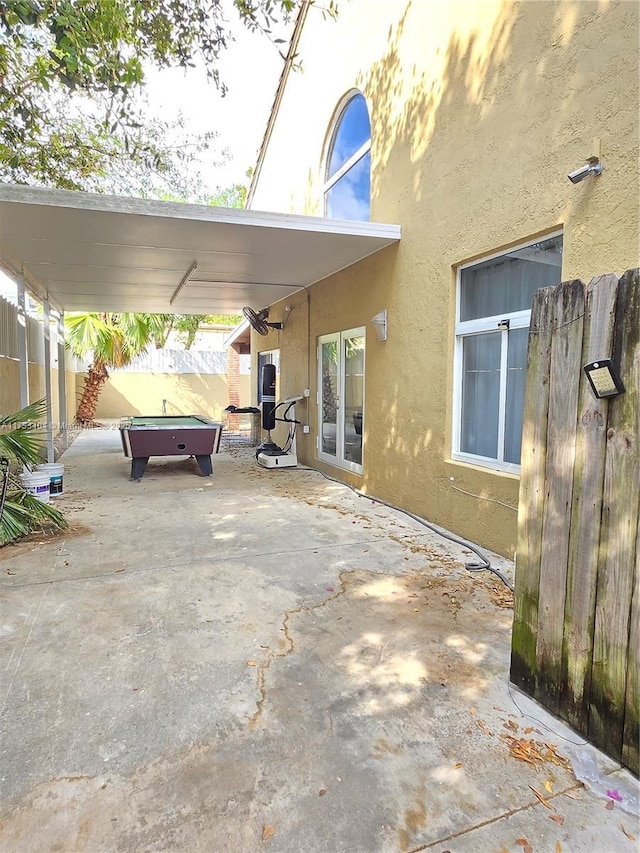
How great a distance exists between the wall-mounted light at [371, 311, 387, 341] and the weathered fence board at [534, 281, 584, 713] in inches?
156

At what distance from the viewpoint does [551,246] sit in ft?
12.7

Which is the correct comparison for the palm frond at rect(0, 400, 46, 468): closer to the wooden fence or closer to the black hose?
the black hose

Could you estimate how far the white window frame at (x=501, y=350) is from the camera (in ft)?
13.8

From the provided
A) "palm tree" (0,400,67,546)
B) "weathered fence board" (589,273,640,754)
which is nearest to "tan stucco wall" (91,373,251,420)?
"palm tree" (0,400,67,546)

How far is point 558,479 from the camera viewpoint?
218 cm

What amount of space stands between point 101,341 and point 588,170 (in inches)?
531

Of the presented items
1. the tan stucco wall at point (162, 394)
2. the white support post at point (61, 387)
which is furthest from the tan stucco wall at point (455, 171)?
the tan stucco wall at point (162, 394)

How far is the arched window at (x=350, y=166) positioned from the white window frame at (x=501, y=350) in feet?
9.35

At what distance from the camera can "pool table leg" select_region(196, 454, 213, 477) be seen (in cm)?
804

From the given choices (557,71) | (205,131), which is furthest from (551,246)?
(205,131)

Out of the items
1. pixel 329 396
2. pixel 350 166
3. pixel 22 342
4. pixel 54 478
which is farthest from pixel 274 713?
pixel 350 166

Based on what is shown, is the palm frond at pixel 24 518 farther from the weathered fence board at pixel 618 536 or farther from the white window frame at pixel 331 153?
the white window frame at pixel 331 153

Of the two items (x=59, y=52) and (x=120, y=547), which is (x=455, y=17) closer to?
(x=59, y=52)

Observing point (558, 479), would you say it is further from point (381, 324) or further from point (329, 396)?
point (329, 396)
